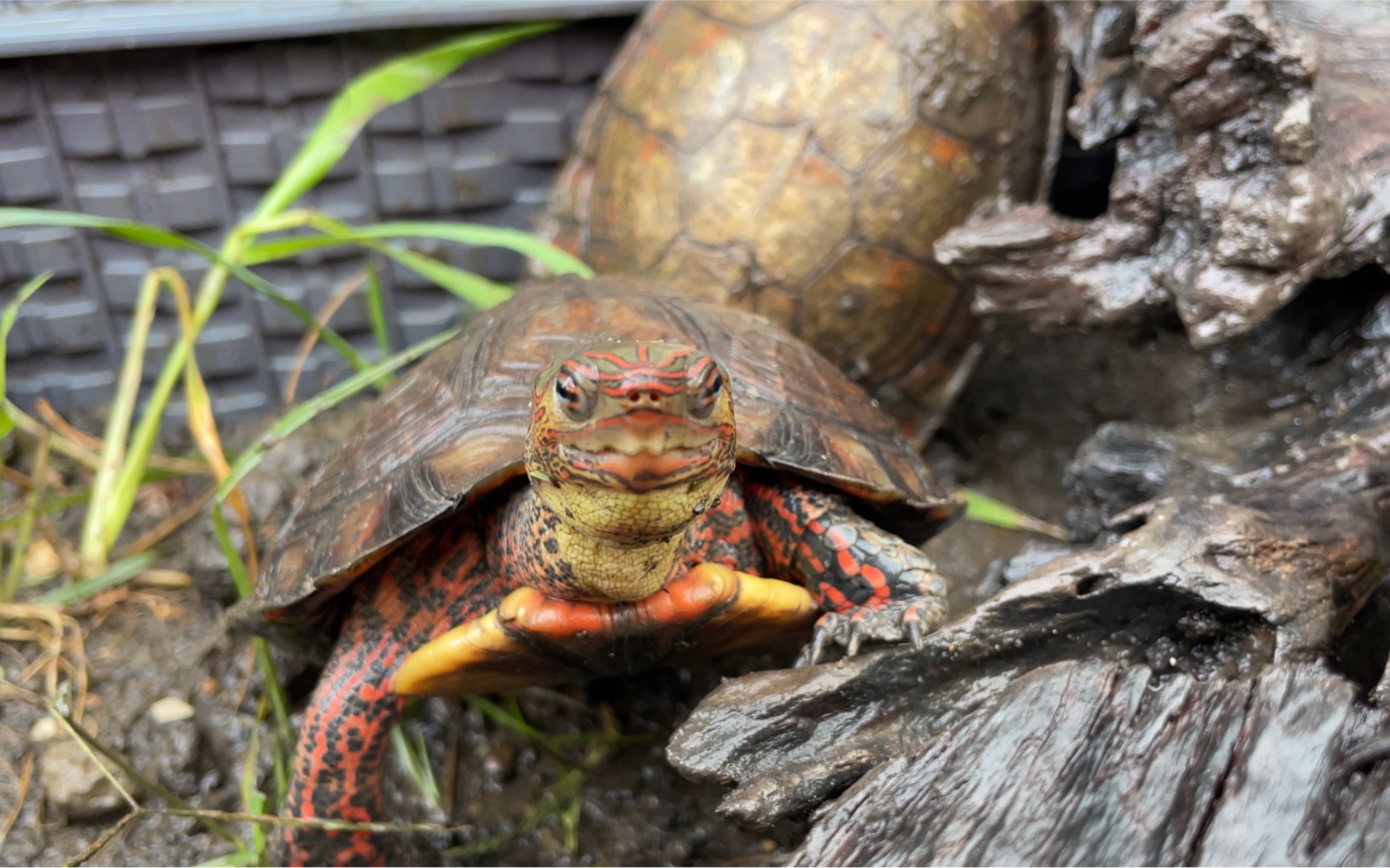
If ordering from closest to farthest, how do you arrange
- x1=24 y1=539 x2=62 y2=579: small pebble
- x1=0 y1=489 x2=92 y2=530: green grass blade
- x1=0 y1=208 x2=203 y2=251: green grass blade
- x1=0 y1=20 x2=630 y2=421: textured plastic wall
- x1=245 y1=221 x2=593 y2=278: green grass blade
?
x1=0 y1=208 x2=203 y2=251: green grass blade, x1=245 y1=221 x2=593 y2=278: green grass blade, x1=0 y1=489 x2=92 y2=530: green grass blade, x1=24 y1=539 x2=62 y2=579: small pebble, x1=0 y1=20 x2=630 y2=421: textured plastic wall

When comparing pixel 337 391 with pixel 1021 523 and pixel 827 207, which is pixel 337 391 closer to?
pixel 827 207

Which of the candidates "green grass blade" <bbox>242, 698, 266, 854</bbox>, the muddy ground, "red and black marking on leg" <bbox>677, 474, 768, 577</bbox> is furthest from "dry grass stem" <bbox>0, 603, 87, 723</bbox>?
"red and black marking on leg" <bbox>677, 474, 768, 577</bbox>

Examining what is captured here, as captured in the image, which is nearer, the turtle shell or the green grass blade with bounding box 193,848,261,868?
the turtle shell

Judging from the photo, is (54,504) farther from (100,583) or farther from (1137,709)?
(1137,709)

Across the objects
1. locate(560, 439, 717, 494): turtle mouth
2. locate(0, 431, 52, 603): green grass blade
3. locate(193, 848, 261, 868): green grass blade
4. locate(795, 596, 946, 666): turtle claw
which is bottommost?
locate(193, 848, 261, 868): green grass blade

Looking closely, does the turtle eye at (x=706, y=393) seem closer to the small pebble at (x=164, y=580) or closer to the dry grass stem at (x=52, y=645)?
the dry grass stem at (x=52, y=645)

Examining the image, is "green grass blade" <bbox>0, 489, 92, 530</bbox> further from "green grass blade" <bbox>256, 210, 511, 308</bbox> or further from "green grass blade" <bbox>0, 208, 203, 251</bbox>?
"green grass blade" <bbox>256, 210, 511, 308</bbox>

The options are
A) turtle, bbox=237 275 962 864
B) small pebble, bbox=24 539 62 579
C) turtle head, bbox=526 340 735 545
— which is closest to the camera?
turtle head, bbox=526 340 735 545

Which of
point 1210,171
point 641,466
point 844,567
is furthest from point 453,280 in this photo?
point 1210,171
